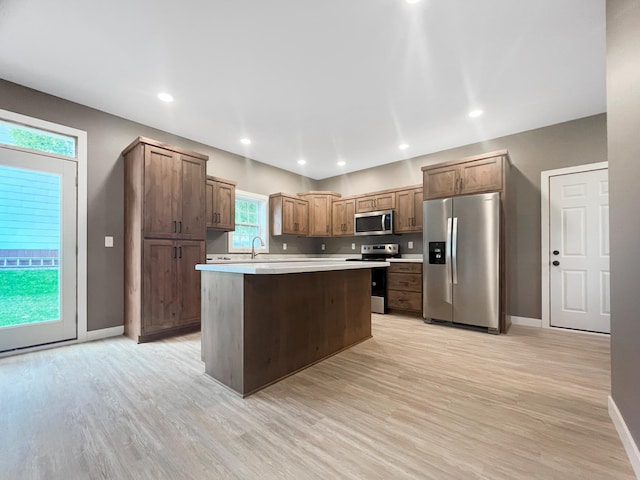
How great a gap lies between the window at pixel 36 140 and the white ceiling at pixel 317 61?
0.48 m

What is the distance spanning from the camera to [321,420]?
5.60 ft

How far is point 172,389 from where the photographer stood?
83.0 inches

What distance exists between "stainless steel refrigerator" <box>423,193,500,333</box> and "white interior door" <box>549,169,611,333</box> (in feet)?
3.31

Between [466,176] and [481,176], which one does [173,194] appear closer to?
[466,176]

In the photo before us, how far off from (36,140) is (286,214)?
361cm

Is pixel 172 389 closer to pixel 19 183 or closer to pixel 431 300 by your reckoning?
pixel 19 183

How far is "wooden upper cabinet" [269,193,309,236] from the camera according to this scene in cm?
552

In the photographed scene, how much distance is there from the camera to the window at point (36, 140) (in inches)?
111

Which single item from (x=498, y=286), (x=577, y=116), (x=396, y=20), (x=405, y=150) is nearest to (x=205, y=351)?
(x=396, y=20)

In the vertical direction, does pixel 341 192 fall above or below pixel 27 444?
above

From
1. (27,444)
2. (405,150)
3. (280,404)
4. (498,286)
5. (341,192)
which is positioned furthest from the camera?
(341,192)

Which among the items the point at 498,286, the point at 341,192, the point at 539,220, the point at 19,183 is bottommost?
the point at 498,286

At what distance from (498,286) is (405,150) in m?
2.73

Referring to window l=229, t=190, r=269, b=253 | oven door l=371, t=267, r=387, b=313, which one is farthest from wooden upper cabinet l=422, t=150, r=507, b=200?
window l=229, t=190, r=269, b=253
